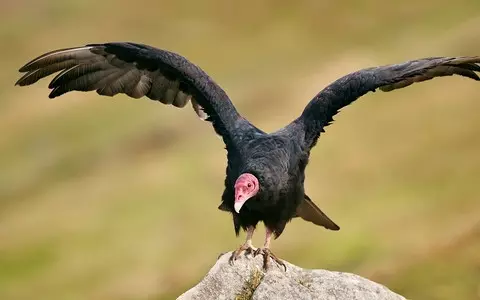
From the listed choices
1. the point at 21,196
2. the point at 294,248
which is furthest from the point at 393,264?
the point at 21,196

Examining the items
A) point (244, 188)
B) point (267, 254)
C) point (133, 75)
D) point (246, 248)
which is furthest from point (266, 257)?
point (133, 75)

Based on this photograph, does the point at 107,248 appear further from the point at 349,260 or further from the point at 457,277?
the point at 457,277

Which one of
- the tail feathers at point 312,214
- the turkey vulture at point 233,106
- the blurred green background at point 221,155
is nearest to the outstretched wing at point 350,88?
the turkey vulture at point 233,106

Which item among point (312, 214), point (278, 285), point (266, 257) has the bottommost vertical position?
point (278, 285)

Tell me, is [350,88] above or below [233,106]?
above

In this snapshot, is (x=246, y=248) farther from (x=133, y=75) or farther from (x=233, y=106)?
(x=133, y=75)

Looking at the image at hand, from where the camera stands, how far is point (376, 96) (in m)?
28.5

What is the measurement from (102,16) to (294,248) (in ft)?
57.1

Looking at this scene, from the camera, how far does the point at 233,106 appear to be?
13.2 metres

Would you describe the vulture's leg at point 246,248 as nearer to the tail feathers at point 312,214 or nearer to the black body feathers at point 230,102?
the black body feathers at point 230,102

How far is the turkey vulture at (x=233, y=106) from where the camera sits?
11.7 m

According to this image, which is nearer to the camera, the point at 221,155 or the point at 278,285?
the point at 278,285

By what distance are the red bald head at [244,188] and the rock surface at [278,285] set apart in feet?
3.95

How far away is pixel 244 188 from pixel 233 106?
94.3 inches
